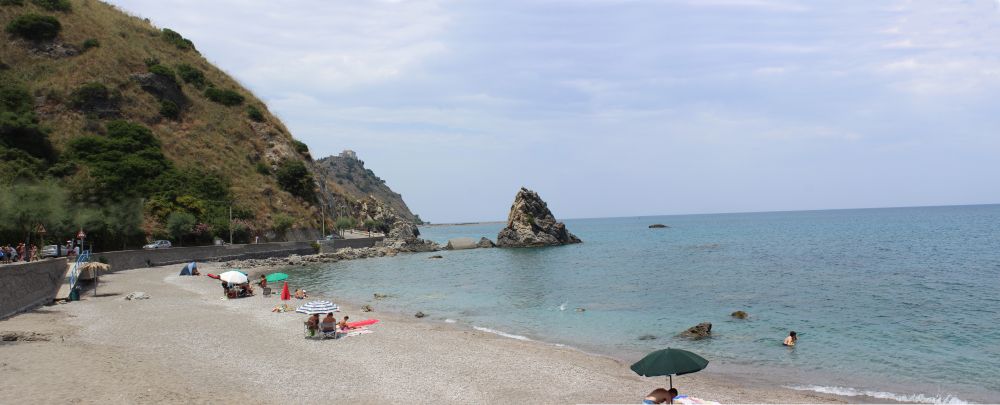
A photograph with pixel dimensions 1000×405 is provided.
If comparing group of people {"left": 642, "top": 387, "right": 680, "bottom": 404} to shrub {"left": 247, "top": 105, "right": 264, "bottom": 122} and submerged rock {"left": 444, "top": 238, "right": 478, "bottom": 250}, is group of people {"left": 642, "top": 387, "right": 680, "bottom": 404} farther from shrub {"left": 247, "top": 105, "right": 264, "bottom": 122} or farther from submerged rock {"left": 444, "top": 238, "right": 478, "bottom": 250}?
shrub {"left": 247, "top": 105, "right": 264, "bottom": 122}

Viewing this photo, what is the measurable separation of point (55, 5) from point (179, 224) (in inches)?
1931

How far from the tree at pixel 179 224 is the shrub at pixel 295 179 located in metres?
23.6

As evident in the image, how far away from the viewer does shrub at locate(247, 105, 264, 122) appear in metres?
93.8

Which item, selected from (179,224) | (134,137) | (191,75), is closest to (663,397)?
(179,224)

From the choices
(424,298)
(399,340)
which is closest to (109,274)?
(424,298)

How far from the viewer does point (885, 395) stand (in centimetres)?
1633

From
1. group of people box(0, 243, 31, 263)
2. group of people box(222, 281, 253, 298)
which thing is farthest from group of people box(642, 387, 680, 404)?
group of people box(0, 243, 31, 263)

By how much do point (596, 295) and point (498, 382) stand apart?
23824mm

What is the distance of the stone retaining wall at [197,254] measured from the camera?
46.6 metres

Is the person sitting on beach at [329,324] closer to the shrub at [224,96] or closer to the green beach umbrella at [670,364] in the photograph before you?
the green beach umbrella at [670,364]

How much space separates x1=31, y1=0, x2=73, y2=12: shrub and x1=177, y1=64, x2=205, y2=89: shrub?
15.7 metres

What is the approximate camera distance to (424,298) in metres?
39.0

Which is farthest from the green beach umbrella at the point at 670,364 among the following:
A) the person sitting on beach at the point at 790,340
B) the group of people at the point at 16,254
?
the group of people at the point at 16,254

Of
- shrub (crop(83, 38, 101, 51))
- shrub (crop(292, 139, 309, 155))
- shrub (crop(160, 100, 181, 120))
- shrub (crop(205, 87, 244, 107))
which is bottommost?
shrub (crop(292, 139, 309, 155))
